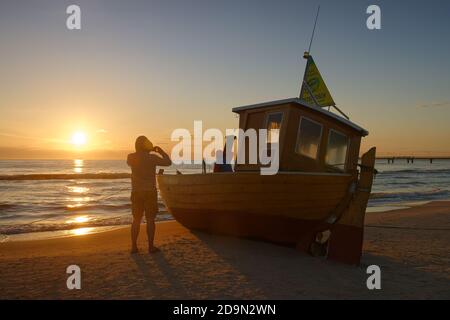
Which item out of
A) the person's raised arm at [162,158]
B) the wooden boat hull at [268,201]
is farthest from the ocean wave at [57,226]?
the person's raised arm at [162,158]

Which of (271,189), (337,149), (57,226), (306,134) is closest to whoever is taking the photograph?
(271,189)

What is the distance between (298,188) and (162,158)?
2844 mm

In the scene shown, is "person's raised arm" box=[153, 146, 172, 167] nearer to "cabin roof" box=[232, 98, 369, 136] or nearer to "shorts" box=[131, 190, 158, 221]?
"shorts" box=[131, 190, 158, 221]

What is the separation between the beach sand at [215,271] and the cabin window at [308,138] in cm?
225

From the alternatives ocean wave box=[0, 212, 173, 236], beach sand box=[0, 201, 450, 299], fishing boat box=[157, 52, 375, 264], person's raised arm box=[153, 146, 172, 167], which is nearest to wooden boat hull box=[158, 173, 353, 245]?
fishing boat box=[157, 52, 375, 264]

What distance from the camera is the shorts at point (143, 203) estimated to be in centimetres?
754

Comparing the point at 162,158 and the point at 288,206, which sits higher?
the point at 162,158

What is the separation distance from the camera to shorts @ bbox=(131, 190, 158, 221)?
754 cm

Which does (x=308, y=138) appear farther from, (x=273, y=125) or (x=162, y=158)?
(x=162, y=158)

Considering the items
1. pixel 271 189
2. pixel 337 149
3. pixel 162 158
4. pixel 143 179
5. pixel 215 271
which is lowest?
pixel 215 271

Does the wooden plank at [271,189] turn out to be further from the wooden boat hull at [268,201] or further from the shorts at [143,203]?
the shorts at [143,203]

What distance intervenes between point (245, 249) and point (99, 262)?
9.93ft

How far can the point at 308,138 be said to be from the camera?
8531mm

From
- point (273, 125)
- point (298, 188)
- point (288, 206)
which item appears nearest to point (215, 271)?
point (288, 206)
